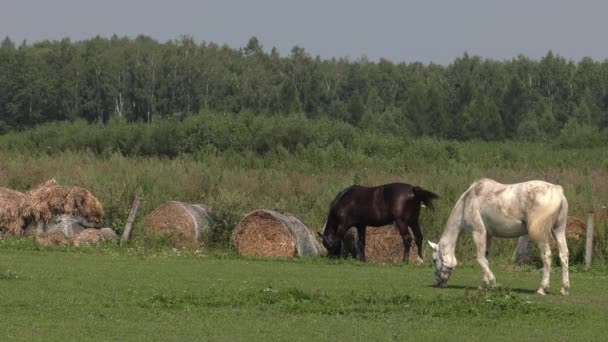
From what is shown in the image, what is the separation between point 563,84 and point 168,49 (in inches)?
1789

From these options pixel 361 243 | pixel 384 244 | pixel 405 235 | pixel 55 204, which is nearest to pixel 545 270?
pixel 405 235

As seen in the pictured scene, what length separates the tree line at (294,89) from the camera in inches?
4200

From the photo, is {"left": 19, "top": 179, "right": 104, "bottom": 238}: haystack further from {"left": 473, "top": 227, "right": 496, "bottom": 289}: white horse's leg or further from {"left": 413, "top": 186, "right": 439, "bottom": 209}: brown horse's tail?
{"left": 473, "top": 227, "right": 496, "bottom": 289}: white horse's leg

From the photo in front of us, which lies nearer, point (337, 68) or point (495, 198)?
point (495, 198)

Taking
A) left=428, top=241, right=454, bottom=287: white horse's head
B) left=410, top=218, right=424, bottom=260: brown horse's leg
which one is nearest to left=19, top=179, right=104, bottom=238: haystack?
left=410, top=218, right=424, bottom=260: brown horse's leg

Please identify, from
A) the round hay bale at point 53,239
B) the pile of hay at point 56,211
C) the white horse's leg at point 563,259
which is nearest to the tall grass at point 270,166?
the pile of hay at point 56,211

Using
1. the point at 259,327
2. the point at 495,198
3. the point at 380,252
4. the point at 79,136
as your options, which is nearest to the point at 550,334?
the point at 259,327

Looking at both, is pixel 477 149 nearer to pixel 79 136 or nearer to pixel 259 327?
pixel 79 136

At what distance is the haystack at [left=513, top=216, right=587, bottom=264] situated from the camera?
28.4 m

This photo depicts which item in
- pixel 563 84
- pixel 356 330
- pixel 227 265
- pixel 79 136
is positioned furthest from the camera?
pixel 563 84

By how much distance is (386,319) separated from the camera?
1634cm

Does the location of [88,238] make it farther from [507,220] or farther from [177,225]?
[507,220]

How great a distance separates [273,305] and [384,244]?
1345 centimetres

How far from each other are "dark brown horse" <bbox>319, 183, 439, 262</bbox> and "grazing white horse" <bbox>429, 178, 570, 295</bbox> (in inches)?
278
